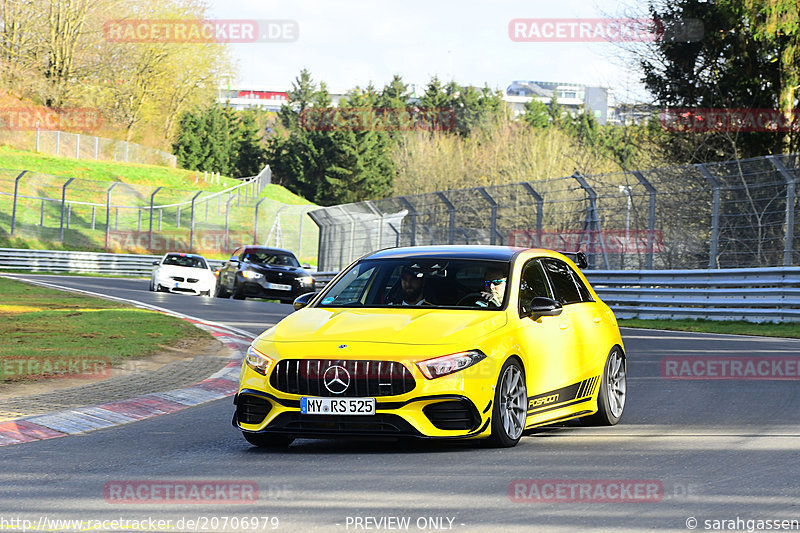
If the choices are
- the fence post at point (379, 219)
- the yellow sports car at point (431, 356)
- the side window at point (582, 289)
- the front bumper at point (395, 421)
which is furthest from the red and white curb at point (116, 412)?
the fence post at point (379, 219)

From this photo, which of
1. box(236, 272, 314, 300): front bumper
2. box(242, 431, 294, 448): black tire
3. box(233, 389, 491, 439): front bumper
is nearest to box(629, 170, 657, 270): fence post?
box(236, 272, 314, 300): front bumper

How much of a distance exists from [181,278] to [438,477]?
2788cm

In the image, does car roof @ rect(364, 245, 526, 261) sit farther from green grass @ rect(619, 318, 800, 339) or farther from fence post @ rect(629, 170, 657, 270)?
fence post @ rect(629, 170, 657, 270)

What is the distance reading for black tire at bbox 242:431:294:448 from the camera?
27.0 ft

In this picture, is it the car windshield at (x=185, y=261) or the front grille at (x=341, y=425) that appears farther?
the car windshield at (x=185, y=261)

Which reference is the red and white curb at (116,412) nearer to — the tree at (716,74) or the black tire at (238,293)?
the black tire at (238,293)

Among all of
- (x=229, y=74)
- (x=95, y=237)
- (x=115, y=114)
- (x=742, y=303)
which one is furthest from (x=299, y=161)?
(x=742, y=303)

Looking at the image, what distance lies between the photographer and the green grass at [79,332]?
14.0 m

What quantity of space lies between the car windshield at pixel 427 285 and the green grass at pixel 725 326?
1156 centimetres

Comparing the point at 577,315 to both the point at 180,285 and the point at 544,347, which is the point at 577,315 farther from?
the point at 180,285

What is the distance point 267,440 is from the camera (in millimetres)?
8320

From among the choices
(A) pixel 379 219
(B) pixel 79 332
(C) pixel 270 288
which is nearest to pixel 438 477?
(B) pixel 79 332

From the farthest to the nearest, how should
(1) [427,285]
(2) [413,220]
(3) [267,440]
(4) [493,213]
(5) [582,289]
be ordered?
(2) [413,220]
(4) [493,213]
(5) [582,289]
(1) [427,285]
(3) [267,440]

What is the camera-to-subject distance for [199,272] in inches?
1359
